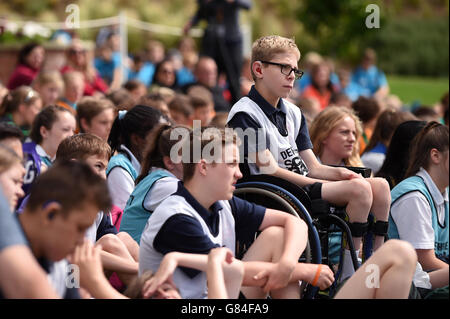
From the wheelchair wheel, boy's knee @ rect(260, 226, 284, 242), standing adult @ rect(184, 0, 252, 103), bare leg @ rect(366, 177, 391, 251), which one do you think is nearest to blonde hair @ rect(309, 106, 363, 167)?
bare leg @ rect(366, 177, 391, 251)

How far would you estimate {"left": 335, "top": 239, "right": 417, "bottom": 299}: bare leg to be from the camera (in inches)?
128

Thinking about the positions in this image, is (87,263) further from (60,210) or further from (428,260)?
(428,260)

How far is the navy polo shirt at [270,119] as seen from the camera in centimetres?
428

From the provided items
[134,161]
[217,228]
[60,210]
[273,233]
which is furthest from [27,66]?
[60,210]

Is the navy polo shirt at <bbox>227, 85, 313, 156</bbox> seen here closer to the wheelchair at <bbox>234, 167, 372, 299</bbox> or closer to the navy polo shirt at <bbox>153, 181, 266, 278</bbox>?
the wheelchair at <bbox>234, 167, 372, 299</bbox>

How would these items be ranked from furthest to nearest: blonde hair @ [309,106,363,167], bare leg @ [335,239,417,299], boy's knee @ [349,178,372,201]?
blonde hair @ [309,106,363,167] → boy's knee @ [349,178,372,201] → bare leg @ [335,239,417,299]

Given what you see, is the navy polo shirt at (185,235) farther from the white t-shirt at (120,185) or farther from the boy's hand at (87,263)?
the white t-shirt at (120,185)

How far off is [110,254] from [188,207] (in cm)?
70

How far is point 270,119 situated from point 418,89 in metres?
17.2

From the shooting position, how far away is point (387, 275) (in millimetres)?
3260

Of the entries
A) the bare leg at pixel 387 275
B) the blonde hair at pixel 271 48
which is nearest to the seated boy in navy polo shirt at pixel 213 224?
→ the bare leg at pixel 387 275

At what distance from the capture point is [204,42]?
33.3ft

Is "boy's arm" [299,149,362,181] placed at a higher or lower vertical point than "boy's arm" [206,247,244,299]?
higher

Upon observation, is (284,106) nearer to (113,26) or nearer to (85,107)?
(85,107)
